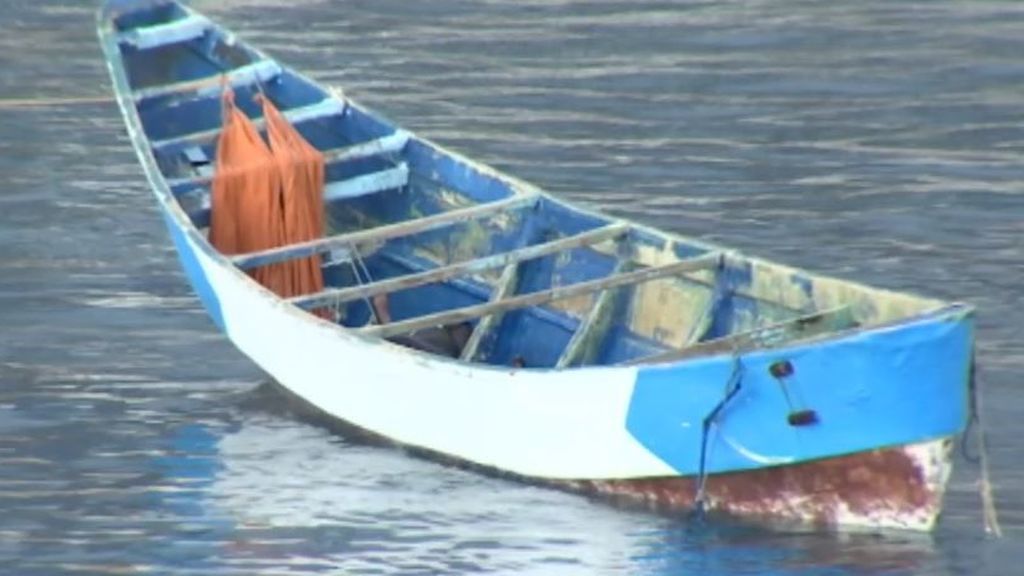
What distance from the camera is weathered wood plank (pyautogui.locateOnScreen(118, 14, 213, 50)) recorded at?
16844 mm

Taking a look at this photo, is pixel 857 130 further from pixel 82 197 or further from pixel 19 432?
pixel 19 432

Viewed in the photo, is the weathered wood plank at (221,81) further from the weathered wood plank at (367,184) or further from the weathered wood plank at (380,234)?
the weathered wood plank at (380,234)

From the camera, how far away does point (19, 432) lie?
1380 centimetres

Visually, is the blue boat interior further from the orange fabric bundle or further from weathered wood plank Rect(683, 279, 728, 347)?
the orange fabric bundle

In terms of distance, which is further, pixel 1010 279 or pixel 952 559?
pixel 1010 279

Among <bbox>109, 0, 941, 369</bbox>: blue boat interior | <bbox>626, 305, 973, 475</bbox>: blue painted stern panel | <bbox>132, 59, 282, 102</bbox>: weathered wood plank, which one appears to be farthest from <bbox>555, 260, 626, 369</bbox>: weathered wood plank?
<bbox>132, 59, 282, 102</bbox>: weathered wood plank

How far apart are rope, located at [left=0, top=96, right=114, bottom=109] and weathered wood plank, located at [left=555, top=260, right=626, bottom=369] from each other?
8.69 metres

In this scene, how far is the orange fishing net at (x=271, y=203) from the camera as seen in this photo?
14.4 meters

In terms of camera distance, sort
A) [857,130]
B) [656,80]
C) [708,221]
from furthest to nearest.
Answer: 1. [656,80]
2. [857,130]
3. [708,221]

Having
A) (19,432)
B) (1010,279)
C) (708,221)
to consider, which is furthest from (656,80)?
(19,432)

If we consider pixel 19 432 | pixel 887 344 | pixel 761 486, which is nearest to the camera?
pixel 887 344

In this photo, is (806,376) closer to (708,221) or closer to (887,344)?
(887,344)

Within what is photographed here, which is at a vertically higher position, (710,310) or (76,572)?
(710,310)

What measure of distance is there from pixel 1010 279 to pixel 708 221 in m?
2.22
